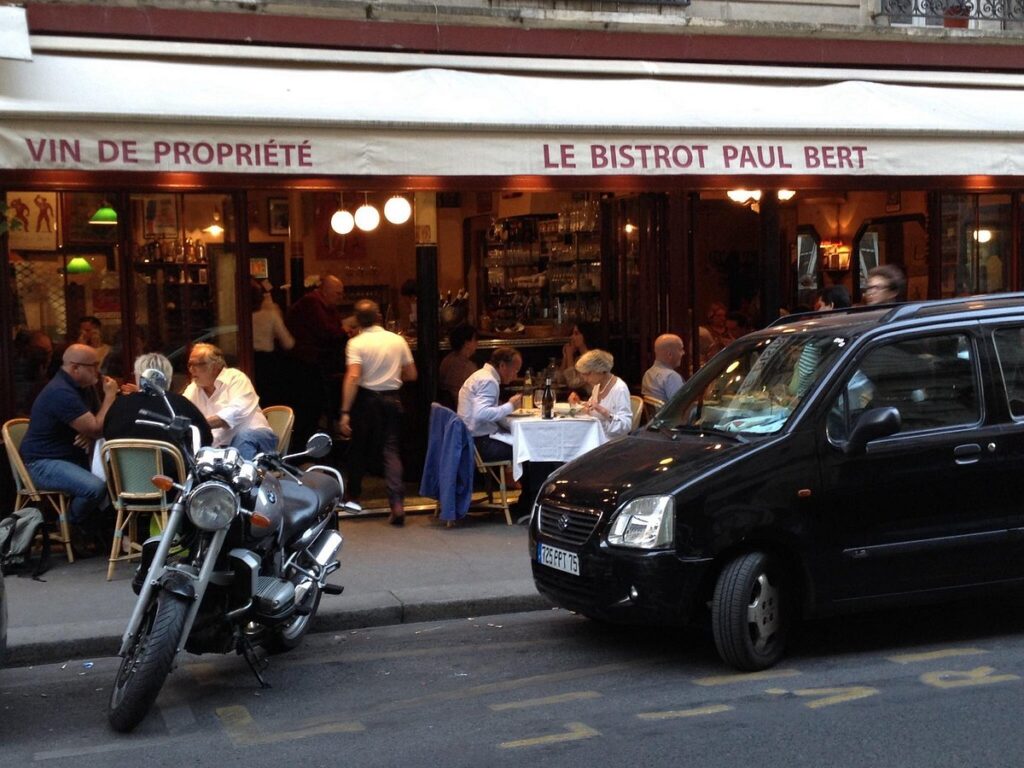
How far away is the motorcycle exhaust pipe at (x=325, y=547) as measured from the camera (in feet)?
23.0

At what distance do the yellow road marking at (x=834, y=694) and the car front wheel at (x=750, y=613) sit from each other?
1.18 ft

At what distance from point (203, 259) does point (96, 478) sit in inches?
88.3

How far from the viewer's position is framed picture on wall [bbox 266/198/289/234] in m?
12.4

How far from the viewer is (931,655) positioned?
6.65 m

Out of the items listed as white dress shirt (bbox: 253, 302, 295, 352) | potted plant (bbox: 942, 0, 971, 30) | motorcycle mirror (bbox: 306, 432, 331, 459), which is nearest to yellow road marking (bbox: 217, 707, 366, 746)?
motorcycle mirror (bbox: 306, 432, 331, 459)

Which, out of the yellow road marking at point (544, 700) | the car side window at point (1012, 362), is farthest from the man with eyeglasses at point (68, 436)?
the car side window at point (1012, 362)

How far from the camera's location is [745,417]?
22.8 feet

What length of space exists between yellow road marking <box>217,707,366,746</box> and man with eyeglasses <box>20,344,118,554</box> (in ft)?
11.6

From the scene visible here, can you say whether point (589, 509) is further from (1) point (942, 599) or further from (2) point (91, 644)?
(2) point (91, 644)

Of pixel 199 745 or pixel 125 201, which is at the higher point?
pixel 125 201

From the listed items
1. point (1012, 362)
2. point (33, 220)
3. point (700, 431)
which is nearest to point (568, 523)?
point (700, 431)

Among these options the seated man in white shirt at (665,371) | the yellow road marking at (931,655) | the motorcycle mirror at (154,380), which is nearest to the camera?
the motorcycle mirror at (154,380)

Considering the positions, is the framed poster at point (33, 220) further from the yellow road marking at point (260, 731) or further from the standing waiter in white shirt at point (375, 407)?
the yellow road marking at point (260, 731)

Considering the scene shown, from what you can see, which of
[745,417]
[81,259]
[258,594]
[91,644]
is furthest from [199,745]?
[81,259]
